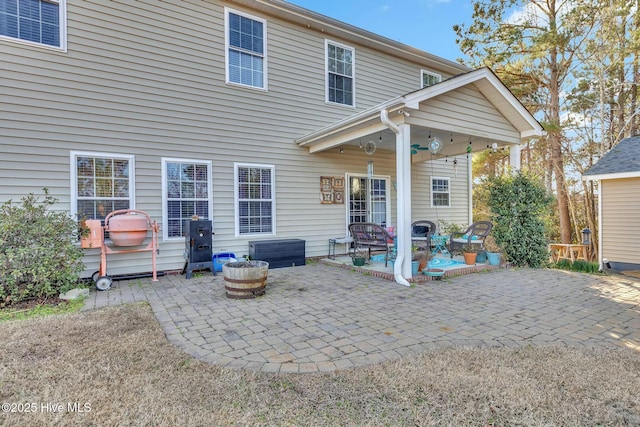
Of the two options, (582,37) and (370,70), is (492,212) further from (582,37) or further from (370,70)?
(582,37)

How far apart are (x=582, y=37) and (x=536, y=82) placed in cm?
181

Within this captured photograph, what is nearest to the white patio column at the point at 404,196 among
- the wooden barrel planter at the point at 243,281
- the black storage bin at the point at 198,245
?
the wooden barrel planter at the point at 243,281

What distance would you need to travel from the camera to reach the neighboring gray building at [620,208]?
7.77m

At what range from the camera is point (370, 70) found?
894 cm

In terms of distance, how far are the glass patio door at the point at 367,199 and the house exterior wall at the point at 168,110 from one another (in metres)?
0.43

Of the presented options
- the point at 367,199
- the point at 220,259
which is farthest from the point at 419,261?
the point at 220,259

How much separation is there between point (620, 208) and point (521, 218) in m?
3.09

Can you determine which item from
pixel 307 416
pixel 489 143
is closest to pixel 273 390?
pixel 307 416

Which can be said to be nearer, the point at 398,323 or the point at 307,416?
the point at 307,416

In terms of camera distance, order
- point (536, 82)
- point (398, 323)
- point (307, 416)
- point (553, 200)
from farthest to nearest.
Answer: point (536, 82)
point (553, 200)
point (398, 323)
point (307, 416)

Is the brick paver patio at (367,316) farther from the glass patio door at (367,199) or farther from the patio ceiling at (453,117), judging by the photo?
the glass patio door at (367,199)

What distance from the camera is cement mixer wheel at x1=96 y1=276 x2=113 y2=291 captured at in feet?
16.8

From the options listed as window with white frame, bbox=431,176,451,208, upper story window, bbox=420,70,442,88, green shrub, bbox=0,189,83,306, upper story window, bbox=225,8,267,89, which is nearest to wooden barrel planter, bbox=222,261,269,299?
green shrub, bbox=0,189,83,306

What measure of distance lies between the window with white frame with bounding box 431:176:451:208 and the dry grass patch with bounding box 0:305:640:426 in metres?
7.87
